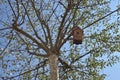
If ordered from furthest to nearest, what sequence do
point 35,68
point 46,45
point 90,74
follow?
point 90,74 → point 35,68 → point 46,45

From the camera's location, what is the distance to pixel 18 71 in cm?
1238

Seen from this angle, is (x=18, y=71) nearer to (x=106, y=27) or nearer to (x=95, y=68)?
(x=95, y=68)

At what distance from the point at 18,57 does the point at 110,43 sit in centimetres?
361

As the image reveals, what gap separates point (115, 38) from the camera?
11875 mm

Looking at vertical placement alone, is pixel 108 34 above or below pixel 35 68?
above

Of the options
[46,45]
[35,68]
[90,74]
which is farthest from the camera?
[90,74]

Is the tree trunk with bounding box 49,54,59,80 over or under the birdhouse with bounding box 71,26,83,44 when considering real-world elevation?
under

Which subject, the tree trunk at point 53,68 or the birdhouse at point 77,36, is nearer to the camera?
the tree trunk at point 53,68

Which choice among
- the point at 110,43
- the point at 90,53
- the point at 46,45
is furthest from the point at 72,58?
the point at 46,45

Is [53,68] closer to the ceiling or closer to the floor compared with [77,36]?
closer to the floor

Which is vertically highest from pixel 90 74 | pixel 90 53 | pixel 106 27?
pixel 106 27

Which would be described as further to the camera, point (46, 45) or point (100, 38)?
point (100, 38)

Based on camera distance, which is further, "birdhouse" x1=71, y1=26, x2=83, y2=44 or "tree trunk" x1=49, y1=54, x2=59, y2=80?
"birdhouse" x1=71, y1=26, x2=83, y2=44

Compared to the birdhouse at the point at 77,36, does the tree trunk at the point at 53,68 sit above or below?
below
